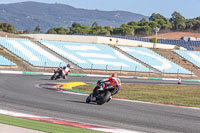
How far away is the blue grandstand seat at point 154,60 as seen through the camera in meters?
60.5

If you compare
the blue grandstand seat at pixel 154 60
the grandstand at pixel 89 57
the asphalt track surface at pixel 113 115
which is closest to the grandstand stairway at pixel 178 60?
the grandstand at pixel 89 57

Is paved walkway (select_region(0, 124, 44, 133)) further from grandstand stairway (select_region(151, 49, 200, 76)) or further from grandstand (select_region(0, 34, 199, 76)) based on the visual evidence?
grandstand stairway (select_region(151, 49, 200, 76))

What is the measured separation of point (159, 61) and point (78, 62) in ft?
52.4

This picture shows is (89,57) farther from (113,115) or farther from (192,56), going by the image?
(113,115)

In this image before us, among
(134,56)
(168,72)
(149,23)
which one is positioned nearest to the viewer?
(168,72)

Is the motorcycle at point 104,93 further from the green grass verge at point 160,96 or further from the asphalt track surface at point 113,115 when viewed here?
the green grass verge at point 160,96

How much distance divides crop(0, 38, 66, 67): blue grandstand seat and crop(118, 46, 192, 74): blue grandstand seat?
1574 centimetres

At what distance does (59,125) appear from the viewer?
11461 millimetres

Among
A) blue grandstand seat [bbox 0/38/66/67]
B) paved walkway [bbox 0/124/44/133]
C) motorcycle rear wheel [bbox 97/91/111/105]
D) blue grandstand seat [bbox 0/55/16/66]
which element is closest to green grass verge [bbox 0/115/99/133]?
paved walkway [bbox 0/124/44/133]

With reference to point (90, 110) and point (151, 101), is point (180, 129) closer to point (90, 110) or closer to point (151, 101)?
point (90, 110)

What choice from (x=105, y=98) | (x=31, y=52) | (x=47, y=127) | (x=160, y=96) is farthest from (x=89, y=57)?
(x=47, y=127)

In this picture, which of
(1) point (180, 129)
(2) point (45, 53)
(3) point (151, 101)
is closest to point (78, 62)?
(2) point (45, 53)

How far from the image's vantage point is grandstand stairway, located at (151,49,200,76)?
64.6m

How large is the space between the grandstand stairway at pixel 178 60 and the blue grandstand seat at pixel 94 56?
394 inches
